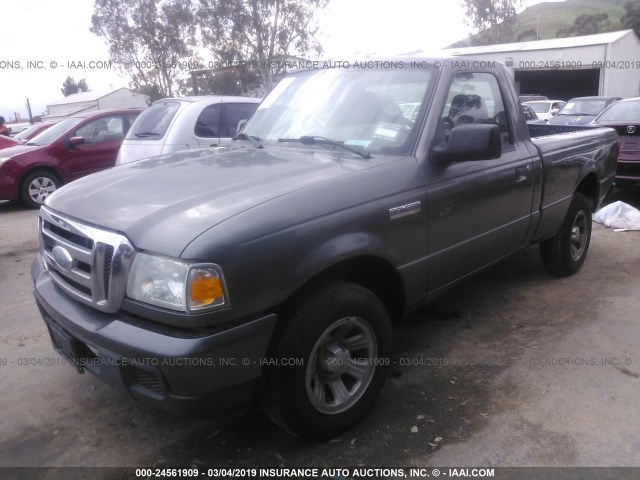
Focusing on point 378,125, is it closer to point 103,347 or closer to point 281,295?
point 281,295

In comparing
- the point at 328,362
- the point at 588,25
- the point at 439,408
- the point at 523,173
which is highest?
the point at 588,25

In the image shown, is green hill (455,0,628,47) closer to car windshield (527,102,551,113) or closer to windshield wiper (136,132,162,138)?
car windshield (527,102,551,113)

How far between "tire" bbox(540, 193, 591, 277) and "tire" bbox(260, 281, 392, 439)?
2.61 m

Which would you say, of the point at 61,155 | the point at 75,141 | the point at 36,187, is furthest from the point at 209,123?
the point at 36,187

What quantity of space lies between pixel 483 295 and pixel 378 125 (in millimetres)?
2113

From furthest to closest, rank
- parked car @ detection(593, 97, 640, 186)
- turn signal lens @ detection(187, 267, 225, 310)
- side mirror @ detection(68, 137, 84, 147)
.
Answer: side mirror @ detection(68, 137, 84, 147) < parked car @ detection(593, 97, 640, 186) < turn signal lens @ detection(187, 267, 225, 310)

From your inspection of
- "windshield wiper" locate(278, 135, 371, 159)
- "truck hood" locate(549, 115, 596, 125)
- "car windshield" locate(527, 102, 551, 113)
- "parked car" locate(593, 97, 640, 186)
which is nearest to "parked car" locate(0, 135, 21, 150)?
"windshield wiper" locate(278, 135, 371, 159)

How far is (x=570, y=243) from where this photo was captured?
4816 millimetres

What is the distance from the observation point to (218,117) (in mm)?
7332

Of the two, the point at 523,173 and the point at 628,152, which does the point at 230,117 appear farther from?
the point at 628,152

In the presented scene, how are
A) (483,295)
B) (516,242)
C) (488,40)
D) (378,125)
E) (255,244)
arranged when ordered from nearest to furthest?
(255,244) < (378,125) < (516,242) < (483,295) < (488,40)

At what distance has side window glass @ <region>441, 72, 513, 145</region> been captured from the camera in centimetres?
335

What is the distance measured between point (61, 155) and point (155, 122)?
9.52 feet

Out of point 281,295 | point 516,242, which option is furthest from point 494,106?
point 281,295
